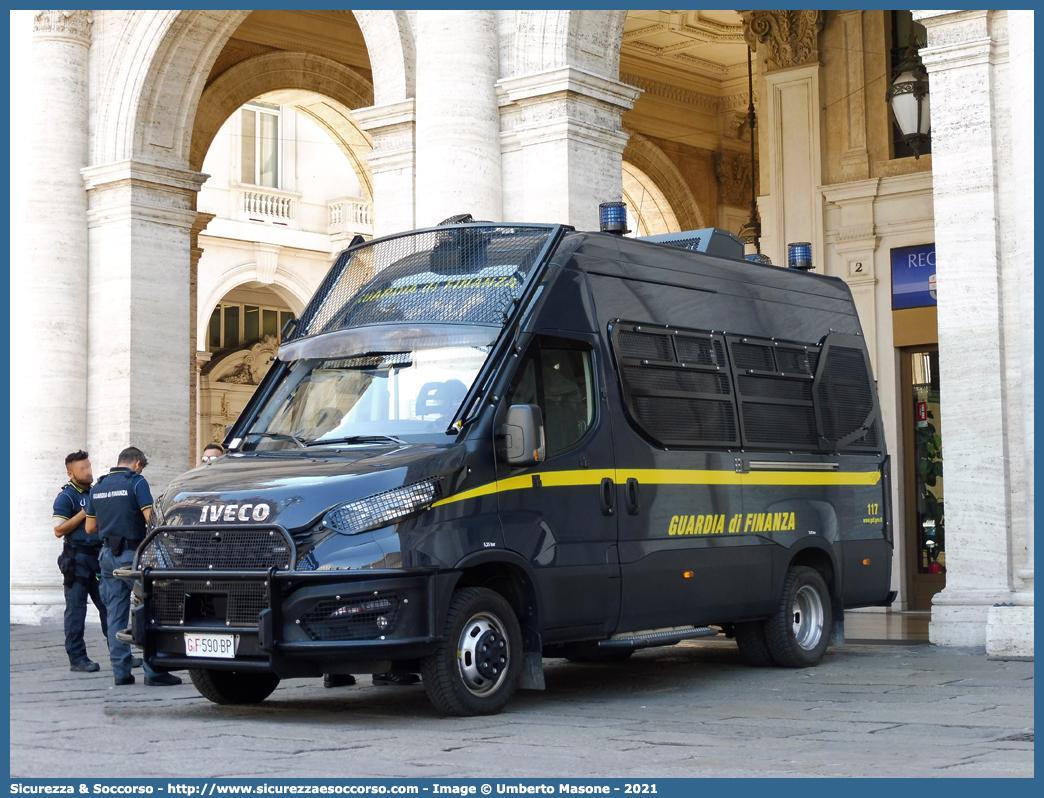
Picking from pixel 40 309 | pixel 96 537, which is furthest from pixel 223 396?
pixel 96 537

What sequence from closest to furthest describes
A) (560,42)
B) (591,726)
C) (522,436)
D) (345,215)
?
(591,726), (522,436), (560,42), (345,215)

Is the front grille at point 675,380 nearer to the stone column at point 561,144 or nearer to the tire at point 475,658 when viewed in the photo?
the tire at point 475,658

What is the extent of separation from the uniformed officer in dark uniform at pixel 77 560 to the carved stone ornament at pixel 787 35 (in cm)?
957

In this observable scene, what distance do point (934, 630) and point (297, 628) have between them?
17.4 feet

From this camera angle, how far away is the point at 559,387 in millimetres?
8742

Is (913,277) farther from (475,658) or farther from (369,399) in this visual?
(475,658)

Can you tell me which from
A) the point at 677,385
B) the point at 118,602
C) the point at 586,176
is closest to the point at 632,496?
the point at 677,385

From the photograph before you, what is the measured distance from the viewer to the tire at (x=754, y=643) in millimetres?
10570

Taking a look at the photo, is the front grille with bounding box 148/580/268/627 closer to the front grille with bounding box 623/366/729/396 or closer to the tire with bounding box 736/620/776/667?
the front grille with bounding box 623/366/729/396

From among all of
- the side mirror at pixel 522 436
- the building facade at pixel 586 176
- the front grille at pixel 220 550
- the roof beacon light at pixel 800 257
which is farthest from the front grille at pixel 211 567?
the roof beacon light at pixel 800 257

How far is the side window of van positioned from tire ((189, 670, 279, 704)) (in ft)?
6.91

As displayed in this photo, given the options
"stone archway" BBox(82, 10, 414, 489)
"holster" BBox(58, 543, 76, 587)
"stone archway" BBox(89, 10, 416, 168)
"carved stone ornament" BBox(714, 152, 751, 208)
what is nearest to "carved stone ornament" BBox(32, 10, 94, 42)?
"stone archway" BBox(82, 10, 414, 489)

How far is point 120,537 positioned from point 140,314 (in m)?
6.59
